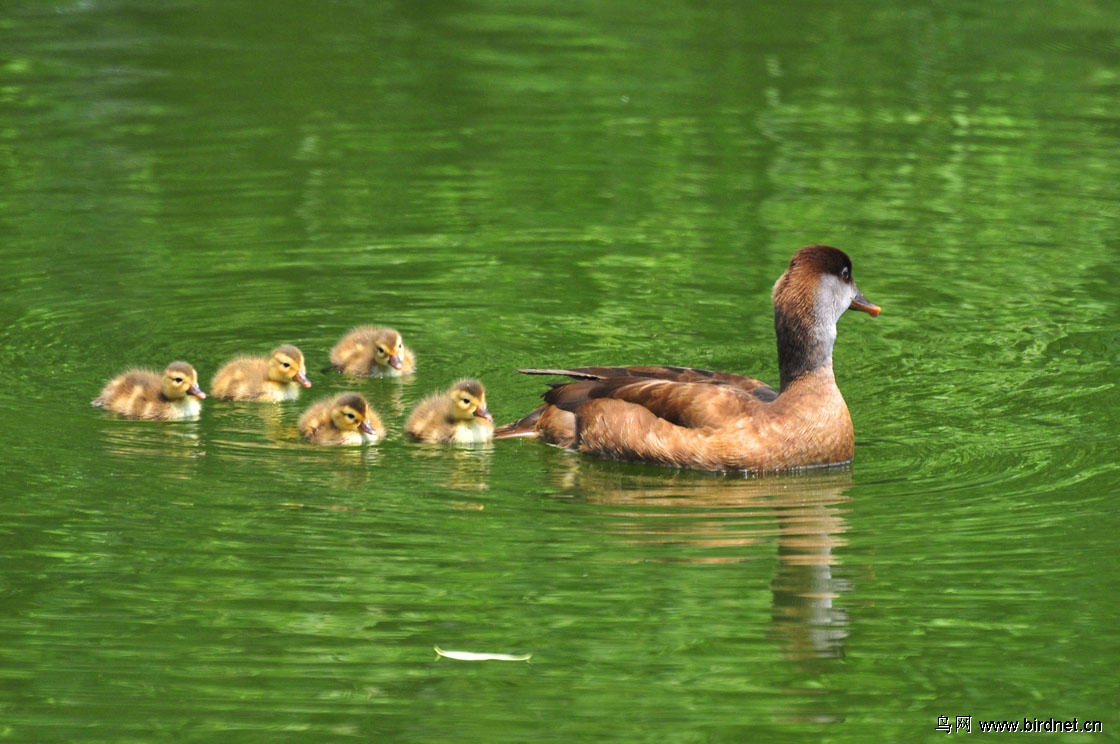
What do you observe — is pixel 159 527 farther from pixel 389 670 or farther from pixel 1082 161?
pixel 1082 161

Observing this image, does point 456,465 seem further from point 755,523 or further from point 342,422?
point 755,523

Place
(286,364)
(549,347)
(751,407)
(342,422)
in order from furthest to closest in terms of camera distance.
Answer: (549,347), (286,364), (342,422), (751,407)

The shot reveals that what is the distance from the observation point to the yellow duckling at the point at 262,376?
35.4ft

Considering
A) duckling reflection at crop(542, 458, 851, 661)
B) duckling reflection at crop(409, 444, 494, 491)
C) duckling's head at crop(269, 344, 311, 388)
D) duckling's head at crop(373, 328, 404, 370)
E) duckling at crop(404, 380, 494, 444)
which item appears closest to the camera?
duckling reflection at crop(542, 458, 851, 661)

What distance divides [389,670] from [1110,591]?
2968mm

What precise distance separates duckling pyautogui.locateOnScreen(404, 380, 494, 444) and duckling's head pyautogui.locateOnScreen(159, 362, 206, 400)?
121 centimetres

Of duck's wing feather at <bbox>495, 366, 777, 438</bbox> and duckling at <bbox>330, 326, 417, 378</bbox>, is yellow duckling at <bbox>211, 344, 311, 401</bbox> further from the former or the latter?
duck's wing feather at <bbox>495, 366, 777, 438</bbox>

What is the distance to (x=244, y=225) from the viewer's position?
47.4 ft

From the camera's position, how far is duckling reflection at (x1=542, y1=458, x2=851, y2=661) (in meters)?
7.64

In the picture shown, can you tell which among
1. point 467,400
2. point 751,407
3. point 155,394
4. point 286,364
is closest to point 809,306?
point 751,407

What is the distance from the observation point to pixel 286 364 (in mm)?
10789

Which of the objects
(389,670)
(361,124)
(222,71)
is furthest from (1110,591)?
(222,71)

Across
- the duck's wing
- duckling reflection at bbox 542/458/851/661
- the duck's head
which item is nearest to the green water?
duckling reflection at bbox 542/458/851/661

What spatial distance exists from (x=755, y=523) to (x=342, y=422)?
2373 mm
